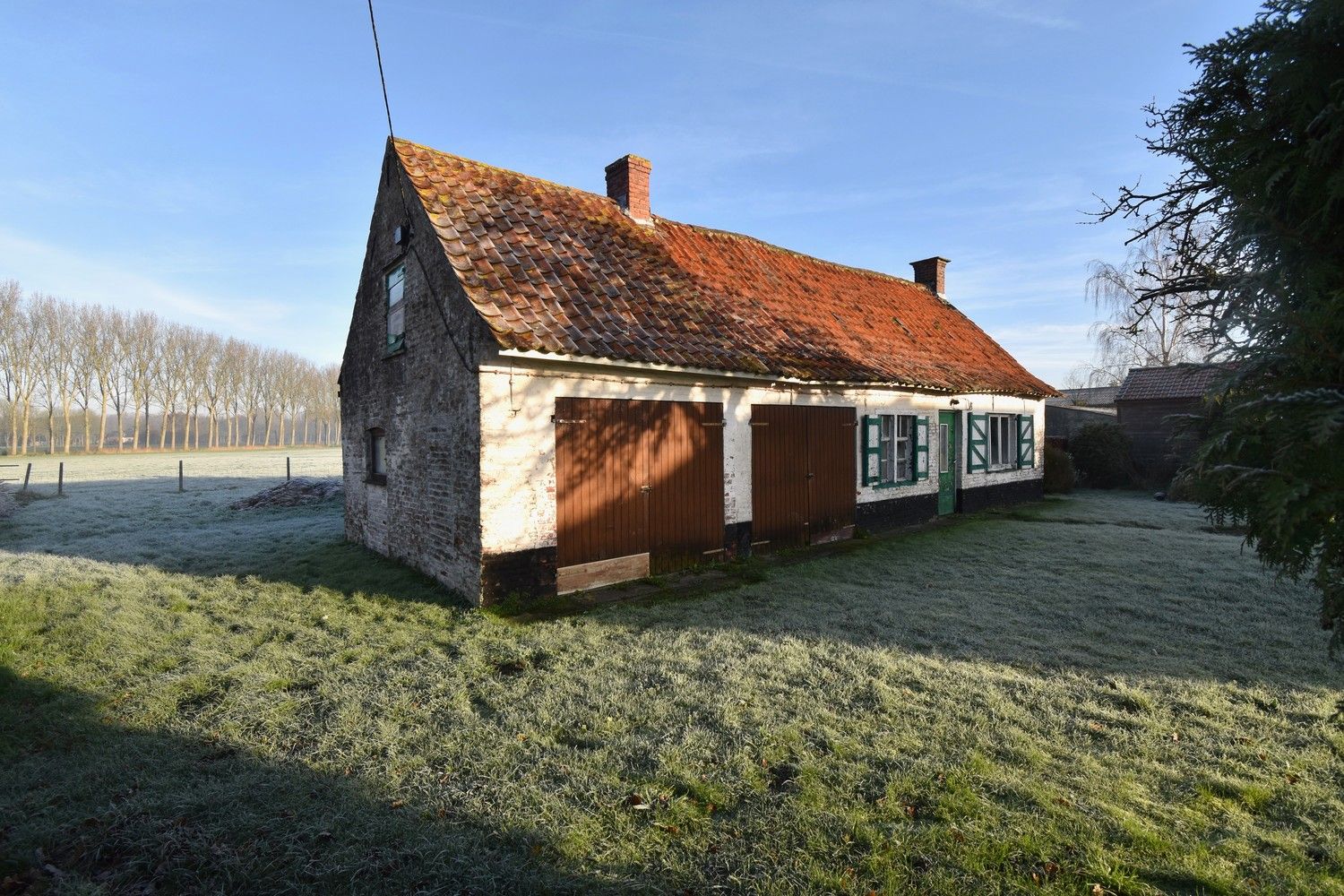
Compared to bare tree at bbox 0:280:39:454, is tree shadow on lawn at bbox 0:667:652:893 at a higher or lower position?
lower

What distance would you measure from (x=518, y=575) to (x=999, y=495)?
13080 mm

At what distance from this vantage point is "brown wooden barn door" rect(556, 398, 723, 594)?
7664 millimetres

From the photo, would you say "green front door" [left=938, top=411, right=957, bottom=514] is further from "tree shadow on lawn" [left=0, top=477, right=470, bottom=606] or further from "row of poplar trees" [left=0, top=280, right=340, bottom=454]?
"row of poplar trees" [left=0, top=280, right=340, bottom=454]

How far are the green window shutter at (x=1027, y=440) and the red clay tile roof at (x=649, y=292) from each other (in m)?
1.66

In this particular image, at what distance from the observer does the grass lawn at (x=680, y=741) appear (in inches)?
114

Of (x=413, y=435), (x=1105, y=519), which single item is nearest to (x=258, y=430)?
(x=413, y=435)

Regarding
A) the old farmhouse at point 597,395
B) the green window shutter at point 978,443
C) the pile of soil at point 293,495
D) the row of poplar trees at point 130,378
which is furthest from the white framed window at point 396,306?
the row of poplar trees at point 130,378

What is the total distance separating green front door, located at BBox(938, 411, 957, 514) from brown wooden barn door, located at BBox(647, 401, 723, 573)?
688 centimetres

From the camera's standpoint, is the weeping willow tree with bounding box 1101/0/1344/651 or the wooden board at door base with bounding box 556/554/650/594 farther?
the wooden board at door base with bounding box 556/554/650/594

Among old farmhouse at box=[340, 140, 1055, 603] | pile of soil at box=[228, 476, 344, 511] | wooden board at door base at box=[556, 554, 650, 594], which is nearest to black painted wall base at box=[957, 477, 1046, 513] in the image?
old farmhouse at box=[340, 140, 1055, 603]

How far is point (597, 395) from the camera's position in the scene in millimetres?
7898

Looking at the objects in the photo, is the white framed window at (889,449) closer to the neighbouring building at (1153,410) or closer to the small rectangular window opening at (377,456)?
the small rectangular window opening at (377,456)

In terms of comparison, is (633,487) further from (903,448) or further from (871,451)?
(903,448)

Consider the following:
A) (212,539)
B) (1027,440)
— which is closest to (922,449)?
(1027,440)
